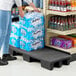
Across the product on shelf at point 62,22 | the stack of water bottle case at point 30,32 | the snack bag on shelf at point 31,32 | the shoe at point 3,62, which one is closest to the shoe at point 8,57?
the shoe at point 3,62

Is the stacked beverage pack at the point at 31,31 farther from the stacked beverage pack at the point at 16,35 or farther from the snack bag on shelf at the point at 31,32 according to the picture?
the stacked beverage pack at the point at 16,35

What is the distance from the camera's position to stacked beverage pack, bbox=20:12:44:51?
4156 mm

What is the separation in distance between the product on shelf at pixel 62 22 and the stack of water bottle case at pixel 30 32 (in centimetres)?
20

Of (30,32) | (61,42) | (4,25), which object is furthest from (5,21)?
(61,42)

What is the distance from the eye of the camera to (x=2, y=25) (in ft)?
13.0

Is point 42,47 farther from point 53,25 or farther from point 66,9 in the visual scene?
point 66,9

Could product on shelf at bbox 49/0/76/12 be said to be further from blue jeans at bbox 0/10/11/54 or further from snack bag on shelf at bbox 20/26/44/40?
blue jeans at bbox 0/10/11/54

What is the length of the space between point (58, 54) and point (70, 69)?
38cm

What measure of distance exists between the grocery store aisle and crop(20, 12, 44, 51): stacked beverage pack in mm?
357

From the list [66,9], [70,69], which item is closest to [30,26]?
[66,9]

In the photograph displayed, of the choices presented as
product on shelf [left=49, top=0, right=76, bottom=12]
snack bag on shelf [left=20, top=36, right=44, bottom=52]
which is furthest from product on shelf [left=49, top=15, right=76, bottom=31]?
snack bag on shelf [left=20, top=36, right=44, bottom=52]

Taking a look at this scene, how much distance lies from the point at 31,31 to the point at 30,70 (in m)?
0.75

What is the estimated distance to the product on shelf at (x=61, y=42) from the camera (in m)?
4.23

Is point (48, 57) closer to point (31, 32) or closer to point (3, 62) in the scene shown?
point (31, 32)
